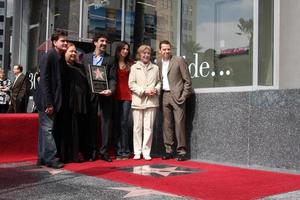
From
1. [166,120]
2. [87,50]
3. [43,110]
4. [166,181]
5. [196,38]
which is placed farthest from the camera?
[87,50]

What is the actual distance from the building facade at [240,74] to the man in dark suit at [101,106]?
1.14 metres

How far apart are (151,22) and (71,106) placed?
3.12 meters

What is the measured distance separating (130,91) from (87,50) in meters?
1.84

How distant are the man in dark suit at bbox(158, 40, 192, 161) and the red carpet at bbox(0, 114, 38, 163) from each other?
2.15 m

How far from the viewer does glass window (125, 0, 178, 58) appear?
8.82m

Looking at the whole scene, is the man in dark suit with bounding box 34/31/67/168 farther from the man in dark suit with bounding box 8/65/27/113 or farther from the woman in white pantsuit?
the man in dark suit with bounding box 8/65/27/113

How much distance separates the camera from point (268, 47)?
7.08 metres

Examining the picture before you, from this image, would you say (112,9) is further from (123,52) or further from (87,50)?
(123,52)

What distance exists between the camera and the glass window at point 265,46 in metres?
7.02

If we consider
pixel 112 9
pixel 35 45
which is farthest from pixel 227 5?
pixel 35 45

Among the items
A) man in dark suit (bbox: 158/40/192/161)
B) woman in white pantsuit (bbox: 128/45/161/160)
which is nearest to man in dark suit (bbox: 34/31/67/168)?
woman in white pantsuit (bbox: 128/45/161/160)

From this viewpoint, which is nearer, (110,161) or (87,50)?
(110,161)

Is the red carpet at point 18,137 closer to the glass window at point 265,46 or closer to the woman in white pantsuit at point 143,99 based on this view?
the woman in white pantsuit at point 143,99

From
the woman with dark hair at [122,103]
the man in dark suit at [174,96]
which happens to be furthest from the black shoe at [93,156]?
the man in dark suit at [174,96]
